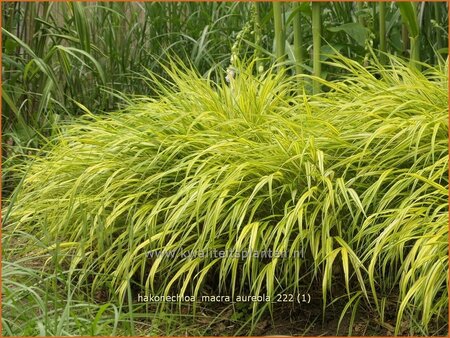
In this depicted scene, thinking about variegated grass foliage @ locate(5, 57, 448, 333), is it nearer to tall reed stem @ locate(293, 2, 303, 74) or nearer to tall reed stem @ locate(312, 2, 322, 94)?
tall reed stem @ locate(312, 2, 322, 94)

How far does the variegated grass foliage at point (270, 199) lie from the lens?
256 centimetres

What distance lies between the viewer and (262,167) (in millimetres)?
2807

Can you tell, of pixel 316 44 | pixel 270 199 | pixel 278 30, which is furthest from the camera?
pixel 278 30

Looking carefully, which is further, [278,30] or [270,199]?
[278,30]

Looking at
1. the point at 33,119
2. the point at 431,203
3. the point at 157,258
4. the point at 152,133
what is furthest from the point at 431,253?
the point at 33,119

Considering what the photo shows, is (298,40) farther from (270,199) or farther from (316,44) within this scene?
(270,199)

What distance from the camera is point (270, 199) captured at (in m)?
2.78

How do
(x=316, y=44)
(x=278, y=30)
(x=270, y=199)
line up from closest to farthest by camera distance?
1. (x=270, y=199)
2. (x=316, y=44)
3. (x=278, y=30)

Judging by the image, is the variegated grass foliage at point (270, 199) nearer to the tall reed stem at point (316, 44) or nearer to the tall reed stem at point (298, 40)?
the tall reed stem at point (316, 44)

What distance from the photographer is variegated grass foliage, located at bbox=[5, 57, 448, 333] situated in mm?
2561

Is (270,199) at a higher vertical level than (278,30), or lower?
lower

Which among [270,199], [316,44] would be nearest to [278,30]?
[316,44]

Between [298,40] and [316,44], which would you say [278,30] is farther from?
[316,44]

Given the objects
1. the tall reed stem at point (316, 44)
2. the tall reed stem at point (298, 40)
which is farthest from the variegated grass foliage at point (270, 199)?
the tall reed stem at point (298, 40)
